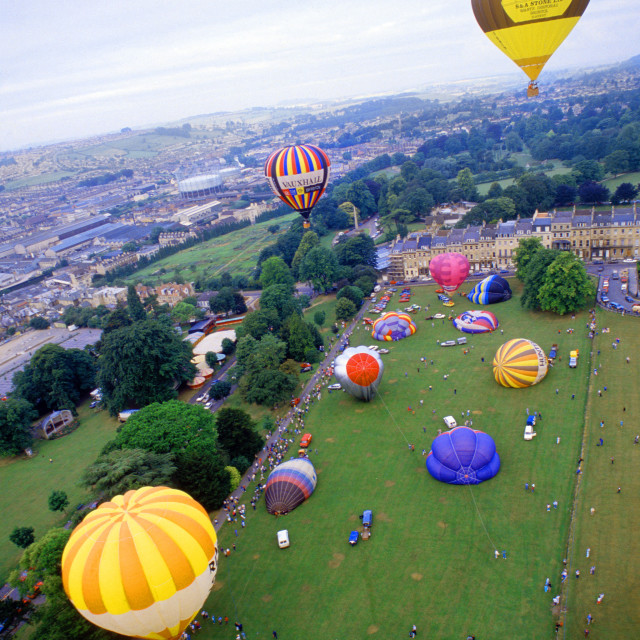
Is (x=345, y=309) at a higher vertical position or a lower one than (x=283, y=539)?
higher

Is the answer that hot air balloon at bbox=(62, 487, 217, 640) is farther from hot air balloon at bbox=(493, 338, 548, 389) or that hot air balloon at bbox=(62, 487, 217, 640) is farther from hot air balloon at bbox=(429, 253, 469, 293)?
hot air balloon at bbox=(429, 253, 469, 293)

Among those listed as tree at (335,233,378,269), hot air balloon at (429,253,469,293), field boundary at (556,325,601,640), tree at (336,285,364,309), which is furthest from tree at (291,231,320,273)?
field boundary at (556,325,601,640)

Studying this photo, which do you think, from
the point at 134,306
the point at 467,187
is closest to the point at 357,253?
the point at 134,306

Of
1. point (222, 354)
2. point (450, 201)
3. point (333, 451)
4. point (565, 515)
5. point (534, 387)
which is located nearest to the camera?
point (565, 515)

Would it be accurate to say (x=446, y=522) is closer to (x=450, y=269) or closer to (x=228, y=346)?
(x=450, y=269)

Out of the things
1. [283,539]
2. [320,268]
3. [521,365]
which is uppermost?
[320,268]

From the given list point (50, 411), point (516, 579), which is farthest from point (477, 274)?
point (50, 411)

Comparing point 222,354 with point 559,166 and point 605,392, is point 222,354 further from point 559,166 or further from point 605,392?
point 559,166
